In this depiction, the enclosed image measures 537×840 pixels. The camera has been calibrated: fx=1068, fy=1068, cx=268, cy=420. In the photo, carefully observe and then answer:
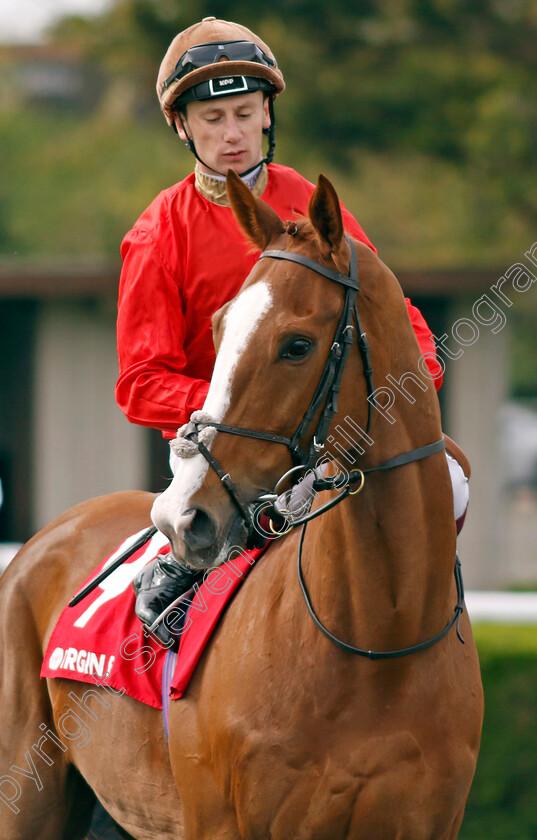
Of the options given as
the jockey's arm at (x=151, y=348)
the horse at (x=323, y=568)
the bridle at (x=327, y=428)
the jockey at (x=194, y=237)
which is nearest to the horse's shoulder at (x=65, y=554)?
the jockey at (x=194, y=237)

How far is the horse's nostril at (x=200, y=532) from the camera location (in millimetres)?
2492

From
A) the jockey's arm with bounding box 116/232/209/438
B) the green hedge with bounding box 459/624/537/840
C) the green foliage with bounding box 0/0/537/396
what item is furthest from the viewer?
the green foliage with bounding box 0/0/537/396

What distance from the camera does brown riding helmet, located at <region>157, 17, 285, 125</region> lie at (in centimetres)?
344

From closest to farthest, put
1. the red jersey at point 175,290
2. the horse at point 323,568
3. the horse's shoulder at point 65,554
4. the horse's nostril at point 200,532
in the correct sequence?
the horse's nostril at point 200,532 < the horse at point 323,568 < the red jersey at point 175,290 < the horse's shoulder at point 65,554

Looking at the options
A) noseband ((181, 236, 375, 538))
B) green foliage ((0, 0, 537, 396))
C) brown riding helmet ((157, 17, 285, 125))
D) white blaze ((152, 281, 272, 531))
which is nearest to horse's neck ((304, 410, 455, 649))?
noseband ((181, 236, 375, 538))

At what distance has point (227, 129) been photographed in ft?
11.5

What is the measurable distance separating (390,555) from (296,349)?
0.64m

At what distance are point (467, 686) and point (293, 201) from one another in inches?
69.1

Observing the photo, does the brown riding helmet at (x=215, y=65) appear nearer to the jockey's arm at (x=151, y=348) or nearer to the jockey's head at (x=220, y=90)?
the jockey's head at (x=220, y=90)

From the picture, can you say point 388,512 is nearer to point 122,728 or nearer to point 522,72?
point 122,728

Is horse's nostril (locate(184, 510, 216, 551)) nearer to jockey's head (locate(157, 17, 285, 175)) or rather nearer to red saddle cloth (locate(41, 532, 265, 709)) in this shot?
red saddle cloth (locate(41, 532, 265, 709))

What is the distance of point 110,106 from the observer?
94.2 feet

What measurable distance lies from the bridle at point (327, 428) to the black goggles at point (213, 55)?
1.01 metres

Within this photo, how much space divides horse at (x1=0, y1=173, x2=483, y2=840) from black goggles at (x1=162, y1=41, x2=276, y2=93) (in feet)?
2.74
